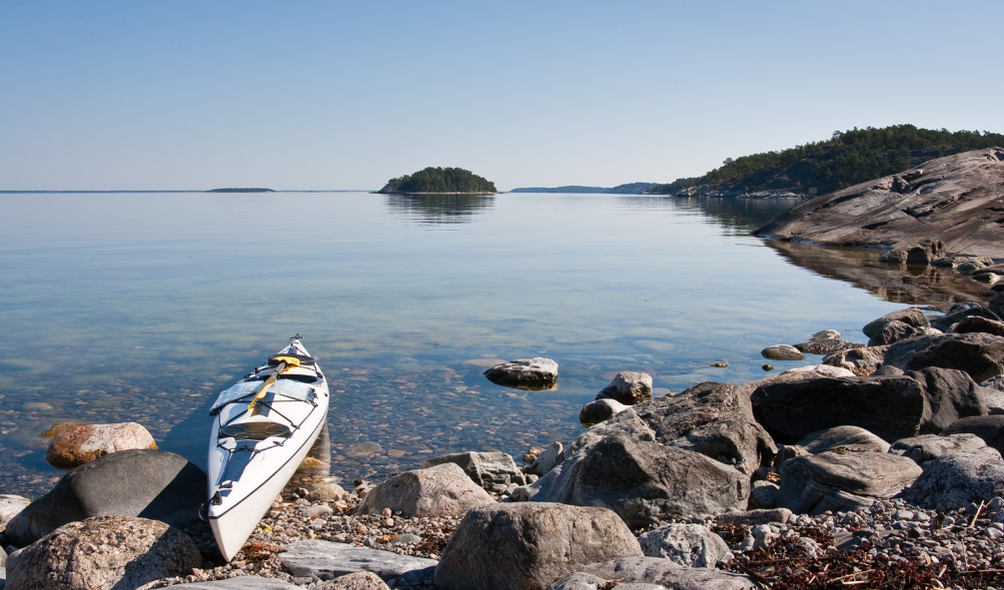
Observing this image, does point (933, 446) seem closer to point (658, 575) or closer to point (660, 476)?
point (660, 476)

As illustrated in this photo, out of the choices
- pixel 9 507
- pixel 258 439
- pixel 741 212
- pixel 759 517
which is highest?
pixel 741 212

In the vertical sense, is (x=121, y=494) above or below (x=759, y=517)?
below

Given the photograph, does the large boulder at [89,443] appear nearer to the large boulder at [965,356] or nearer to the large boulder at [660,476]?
the large boulder at [660,476]

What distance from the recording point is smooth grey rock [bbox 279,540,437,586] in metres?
5.19

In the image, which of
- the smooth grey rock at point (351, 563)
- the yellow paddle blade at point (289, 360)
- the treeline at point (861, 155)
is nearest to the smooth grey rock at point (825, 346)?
the yellow paddle blade at point (289, 360)

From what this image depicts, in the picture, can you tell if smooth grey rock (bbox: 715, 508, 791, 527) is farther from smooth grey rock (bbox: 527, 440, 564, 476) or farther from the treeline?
the treeline

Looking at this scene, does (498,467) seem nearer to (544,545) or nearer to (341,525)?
(341,525)

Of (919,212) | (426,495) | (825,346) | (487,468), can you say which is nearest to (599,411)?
(487,468)

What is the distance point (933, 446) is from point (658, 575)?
4156mm

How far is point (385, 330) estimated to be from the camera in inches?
659

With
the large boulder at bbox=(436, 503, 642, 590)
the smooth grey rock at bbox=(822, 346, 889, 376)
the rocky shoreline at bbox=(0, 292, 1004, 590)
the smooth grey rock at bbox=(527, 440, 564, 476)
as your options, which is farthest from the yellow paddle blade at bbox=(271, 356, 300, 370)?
the smooth grey rock at bbox=(822, 346, 889, 376)

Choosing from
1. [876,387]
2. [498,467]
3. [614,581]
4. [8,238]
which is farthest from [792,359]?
[8,238]

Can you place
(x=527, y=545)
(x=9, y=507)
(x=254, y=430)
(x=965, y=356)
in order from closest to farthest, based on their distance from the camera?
1. (x=527, y=545)
2. (x=9, y=507)
3. (x=254, y=430)
4. (x=965, y=356)

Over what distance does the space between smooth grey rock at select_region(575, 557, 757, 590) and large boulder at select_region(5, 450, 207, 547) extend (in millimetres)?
4772
